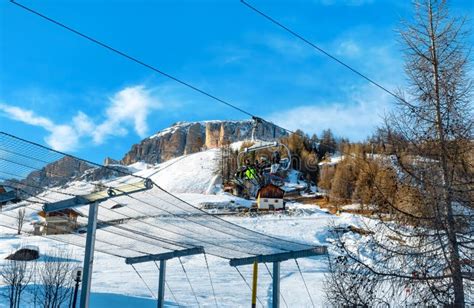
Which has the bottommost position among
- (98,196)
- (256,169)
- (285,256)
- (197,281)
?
(197,281)

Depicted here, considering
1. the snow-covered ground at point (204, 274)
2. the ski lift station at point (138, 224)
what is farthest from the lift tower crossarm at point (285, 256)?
the snow-covered ground at point (204, 274)

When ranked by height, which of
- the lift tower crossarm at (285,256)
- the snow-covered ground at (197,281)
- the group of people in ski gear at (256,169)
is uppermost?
the group of people in ski gear at (256,169)

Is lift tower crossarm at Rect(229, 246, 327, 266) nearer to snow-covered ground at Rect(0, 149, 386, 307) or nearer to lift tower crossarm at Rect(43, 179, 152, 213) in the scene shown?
snow-covered ground at Rect(0, 149, 386, 307)

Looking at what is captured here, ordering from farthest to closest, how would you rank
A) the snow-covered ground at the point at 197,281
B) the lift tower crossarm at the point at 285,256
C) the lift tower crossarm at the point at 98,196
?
the snow-covered ground at the point at 197,281 → the lift tower crossarm at the point at 285,256 → the lift tower crossarm at the point at 98,196

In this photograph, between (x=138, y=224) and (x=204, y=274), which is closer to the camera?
(x=138, y=224)

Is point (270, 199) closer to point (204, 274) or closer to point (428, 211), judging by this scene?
point (204, 274)

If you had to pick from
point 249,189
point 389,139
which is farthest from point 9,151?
point 249,189

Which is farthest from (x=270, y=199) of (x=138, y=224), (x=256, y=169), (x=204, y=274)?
(x=138, y=224)

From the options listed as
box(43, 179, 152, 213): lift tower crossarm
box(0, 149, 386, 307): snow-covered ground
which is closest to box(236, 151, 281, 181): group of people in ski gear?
box(0, 149, 386, 307): snow-covered ground

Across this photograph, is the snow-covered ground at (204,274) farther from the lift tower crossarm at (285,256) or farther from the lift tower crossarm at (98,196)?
the lift tower crossarm at (285,256)

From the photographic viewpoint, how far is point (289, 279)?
76.4 ft

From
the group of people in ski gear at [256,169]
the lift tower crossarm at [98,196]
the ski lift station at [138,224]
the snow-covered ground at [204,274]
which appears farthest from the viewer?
the snow-covered ground at [204,274]

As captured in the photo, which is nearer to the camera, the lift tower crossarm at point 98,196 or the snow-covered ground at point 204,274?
the lift tower crossarm at point 98,196

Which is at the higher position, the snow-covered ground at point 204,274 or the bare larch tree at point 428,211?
the bare larch tree at point 428,211
